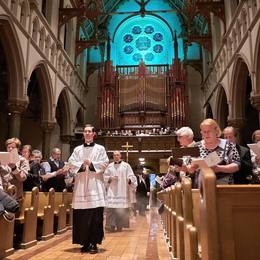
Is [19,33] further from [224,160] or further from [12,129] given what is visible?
[224,160]

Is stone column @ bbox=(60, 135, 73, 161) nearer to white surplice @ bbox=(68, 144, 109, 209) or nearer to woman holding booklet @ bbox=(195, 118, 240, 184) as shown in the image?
white surplice @ bbox=(68, 144, 109, 209)

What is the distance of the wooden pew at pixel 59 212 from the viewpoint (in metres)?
6.65

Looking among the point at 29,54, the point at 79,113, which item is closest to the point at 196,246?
the point at 29,54

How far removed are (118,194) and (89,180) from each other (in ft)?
9.35

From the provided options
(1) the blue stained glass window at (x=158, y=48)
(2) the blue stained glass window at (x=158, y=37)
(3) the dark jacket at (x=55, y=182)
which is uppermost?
(2) the blue stained glass window at (x=158, y=37)

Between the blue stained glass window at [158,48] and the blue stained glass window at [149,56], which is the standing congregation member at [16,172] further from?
the blue stained glass window at [158,48]

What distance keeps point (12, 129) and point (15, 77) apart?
168 centimetres

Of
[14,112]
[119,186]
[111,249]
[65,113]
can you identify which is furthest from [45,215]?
[65,113]

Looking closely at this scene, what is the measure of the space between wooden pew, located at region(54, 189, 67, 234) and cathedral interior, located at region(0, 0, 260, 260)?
15.3ft

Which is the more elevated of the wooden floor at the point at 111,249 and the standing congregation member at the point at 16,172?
the standing congregation member at the point at 16,172

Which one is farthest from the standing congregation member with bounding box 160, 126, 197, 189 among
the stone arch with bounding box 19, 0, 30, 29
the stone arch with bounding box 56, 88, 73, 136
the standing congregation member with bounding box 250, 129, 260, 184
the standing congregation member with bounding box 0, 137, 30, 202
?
the stone arch with bounding box 56, 88, 73, 136

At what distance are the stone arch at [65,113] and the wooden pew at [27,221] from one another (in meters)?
11.1

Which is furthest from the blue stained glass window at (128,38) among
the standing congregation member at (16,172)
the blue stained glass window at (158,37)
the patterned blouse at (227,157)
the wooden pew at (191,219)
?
the wooden pew at (191,219)

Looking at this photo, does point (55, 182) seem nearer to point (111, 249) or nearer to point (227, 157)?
point (111, 249)
